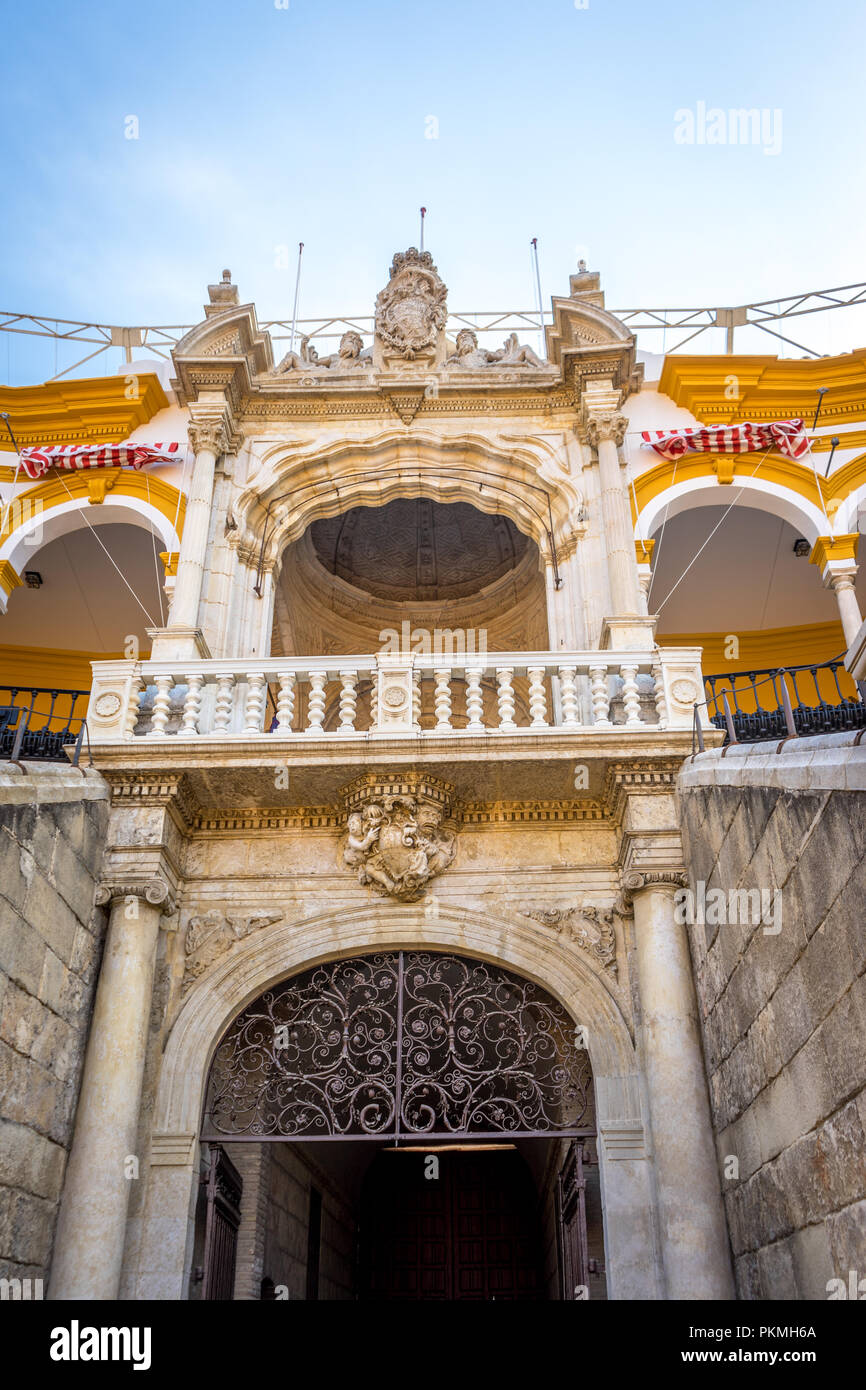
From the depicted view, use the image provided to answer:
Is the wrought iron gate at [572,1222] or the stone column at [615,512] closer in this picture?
the wrought iron gate at [572,1222]

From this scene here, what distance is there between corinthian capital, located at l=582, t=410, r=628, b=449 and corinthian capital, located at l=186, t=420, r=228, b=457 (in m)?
3.60

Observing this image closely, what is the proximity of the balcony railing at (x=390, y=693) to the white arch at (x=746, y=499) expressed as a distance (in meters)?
2.80

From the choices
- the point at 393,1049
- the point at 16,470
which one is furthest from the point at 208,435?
the point at 393,1049

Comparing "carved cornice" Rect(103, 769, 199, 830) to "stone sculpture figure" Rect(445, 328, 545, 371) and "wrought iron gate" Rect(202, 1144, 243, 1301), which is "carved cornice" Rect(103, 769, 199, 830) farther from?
"stone sculpture figure" Rect(445, 328, 545, 371)

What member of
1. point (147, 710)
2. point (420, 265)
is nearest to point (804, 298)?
point (420, 265)

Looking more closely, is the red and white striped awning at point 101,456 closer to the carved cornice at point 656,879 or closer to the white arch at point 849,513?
the carved cornice at point 656,879

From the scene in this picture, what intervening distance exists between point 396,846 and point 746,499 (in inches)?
224

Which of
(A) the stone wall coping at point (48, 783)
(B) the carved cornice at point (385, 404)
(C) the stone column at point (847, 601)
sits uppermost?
(B) the carved cornice at point (385, 404)

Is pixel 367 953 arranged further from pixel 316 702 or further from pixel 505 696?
pixel 505 696

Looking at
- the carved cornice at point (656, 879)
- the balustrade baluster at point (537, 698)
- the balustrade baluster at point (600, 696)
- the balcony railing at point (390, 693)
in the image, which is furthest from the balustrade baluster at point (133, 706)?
the carved cornice at point (656, 879)

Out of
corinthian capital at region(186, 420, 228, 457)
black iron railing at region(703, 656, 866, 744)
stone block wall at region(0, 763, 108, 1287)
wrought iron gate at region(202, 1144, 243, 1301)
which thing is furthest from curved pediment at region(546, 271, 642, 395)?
wrought iron gate at region(202, 1144, 243, 1301)

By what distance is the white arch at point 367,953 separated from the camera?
697 centimetres

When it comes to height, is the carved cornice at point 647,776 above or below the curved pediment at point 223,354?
below
